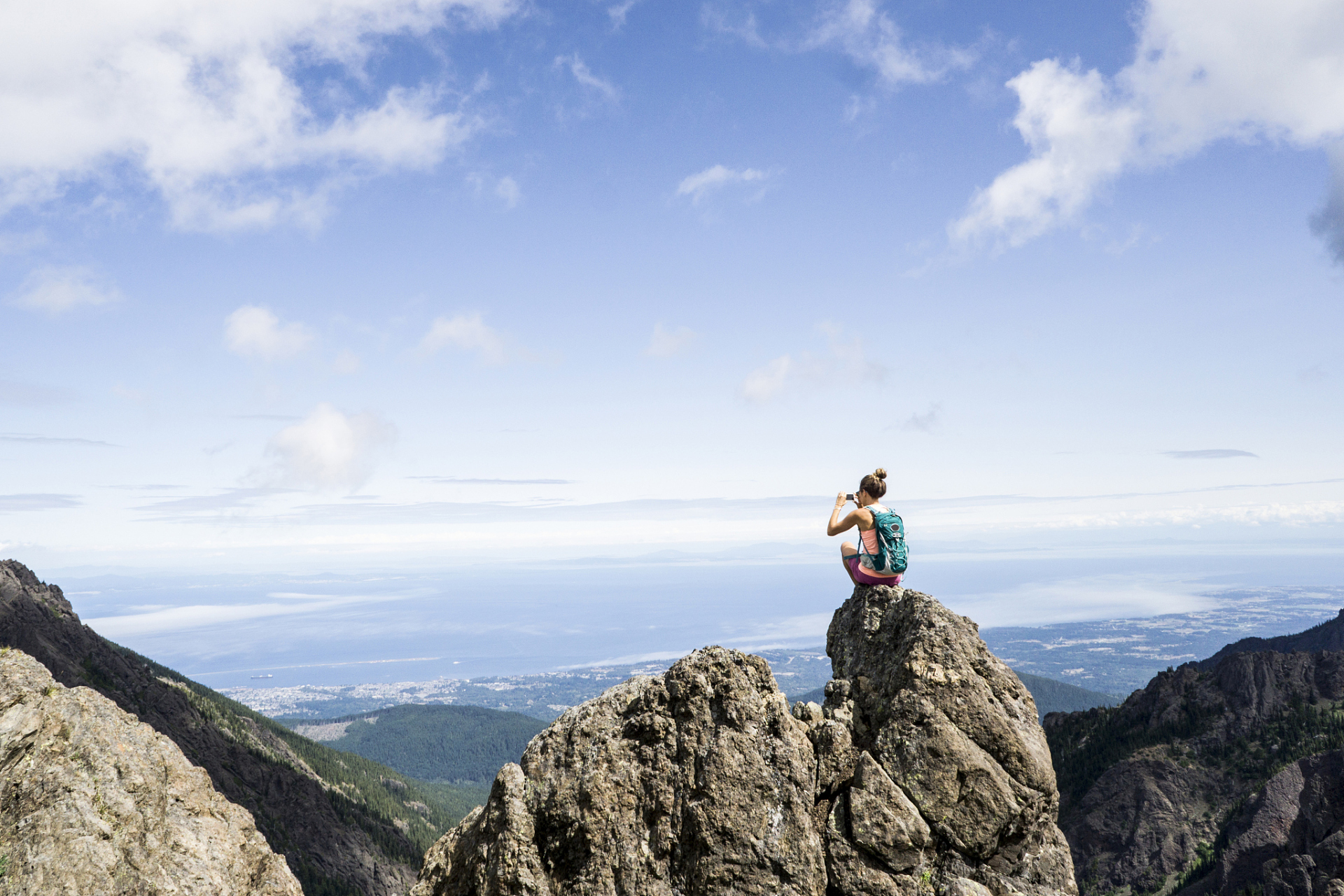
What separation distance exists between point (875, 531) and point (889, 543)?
41cm

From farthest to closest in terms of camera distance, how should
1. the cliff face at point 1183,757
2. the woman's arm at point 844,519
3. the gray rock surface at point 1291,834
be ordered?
the cliff face at point 1183,757, the gray rock surface at point 1291,834, the woman's arm at point 844,519

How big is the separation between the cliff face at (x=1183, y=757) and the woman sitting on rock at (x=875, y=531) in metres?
145

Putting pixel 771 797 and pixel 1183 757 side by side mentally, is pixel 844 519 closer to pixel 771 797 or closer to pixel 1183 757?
pixel 771 797

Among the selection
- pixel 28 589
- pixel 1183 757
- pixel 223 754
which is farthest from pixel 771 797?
pixel 28 589

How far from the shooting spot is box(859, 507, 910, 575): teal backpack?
50.8ft

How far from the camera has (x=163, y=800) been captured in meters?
14.3

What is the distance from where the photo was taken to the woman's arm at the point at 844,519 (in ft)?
50.4

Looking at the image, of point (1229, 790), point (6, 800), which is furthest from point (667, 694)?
point (1229, 790)

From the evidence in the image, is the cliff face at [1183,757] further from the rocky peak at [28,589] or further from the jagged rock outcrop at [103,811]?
the rocky peak at [28,589]

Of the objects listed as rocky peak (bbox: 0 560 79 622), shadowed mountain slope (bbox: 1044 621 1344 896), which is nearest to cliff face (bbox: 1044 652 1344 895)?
shadowed mountain slope (bbox: 1044 621 1344 896)

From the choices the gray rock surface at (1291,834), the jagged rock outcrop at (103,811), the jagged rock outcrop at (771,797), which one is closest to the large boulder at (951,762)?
the jagged rock outcrop at (771,797)

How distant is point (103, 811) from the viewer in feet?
43.4

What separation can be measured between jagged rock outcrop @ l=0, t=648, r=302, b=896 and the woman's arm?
12878 millimetres

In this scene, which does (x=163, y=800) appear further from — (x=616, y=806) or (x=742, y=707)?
(x=742, y=707)
